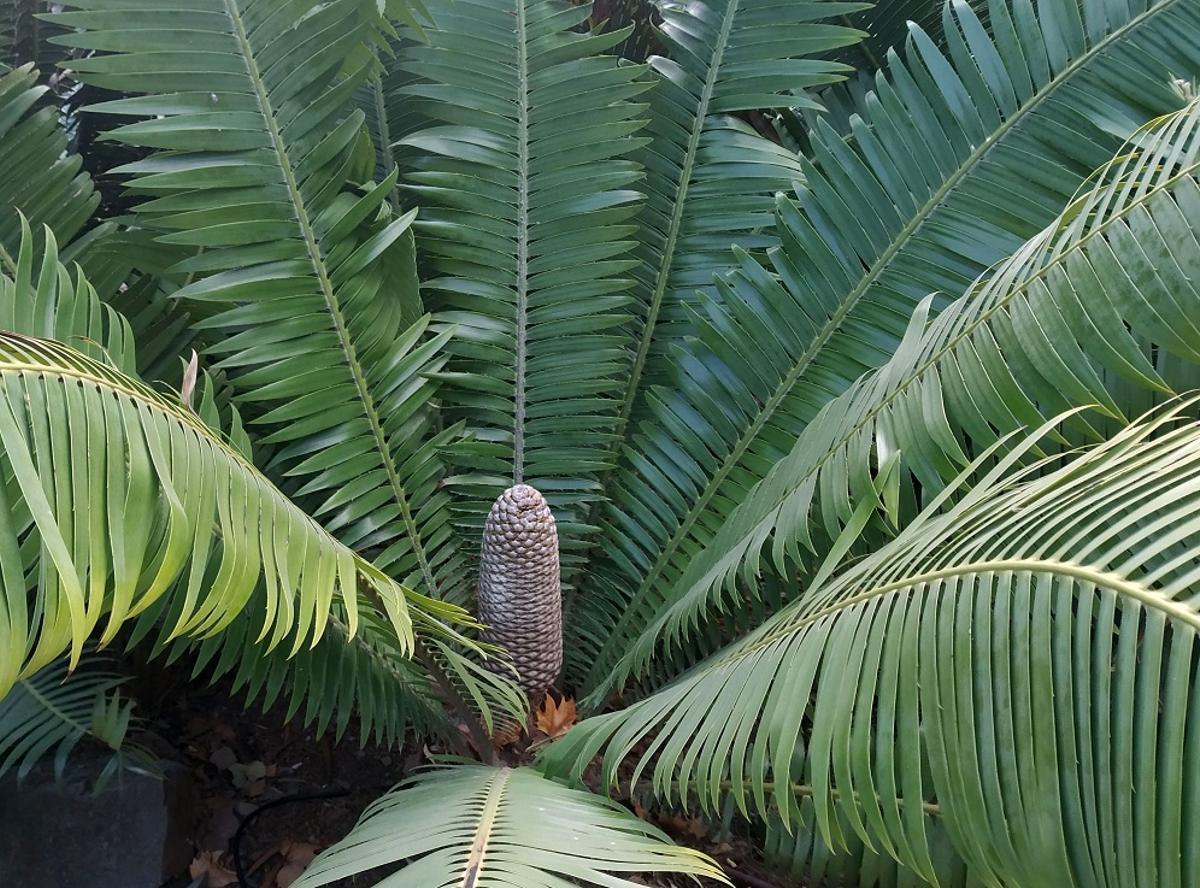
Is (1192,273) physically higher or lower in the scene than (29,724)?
higher

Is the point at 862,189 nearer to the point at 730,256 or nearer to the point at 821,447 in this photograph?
the point at 730,256

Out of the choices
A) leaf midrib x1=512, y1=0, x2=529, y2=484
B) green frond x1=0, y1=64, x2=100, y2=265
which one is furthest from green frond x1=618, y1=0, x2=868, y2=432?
green frond x1=0, y1=64, x2=100, y2=265

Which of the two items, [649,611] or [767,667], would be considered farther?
[649,611]

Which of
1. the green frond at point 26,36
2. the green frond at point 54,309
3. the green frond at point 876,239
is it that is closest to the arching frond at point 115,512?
the green frond at point 54,309

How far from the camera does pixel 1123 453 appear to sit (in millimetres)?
562

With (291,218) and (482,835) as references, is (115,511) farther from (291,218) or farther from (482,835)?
(291,218)

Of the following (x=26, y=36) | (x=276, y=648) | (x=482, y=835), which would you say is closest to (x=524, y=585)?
(x=276, y=648)

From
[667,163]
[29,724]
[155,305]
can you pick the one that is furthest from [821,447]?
[29,724]

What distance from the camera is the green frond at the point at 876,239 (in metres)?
1.00

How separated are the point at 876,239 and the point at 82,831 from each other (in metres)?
1.29

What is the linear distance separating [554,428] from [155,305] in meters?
0.57

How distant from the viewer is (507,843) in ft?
1.91

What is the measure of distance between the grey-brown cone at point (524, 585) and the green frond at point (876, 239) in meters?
0.17

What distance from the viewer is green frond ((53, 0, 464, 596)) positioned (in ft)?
2.98
